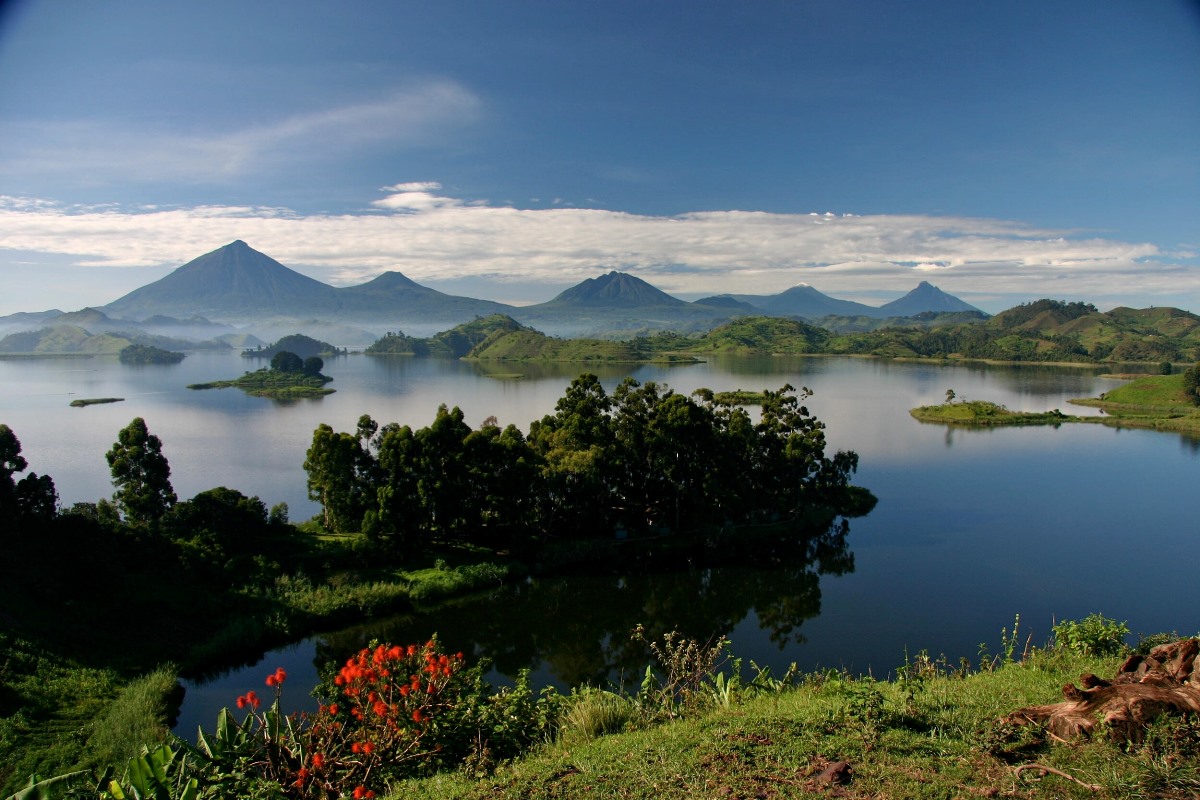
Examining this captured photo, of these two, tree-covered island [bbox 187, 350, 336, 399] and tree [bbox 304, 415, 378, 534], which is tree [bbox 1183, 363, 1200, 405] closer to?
tree [bbox 304, 415, 378, 534]

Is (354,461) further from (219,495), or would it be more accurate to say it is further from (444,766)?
(444,766)

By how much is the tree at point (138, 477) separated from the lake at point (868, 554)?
17.0ft

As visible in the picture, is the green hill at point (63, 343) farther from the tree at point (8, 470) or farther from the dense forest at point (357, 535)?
the dense forest at point (357, 535)

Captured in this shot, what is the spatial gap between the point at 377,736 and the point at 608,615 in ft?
34.8

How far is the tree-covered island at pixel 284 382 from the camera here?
64.9 metres

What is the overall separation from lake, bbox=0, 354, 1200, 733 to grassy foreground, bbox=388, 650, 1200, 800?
24.6ft

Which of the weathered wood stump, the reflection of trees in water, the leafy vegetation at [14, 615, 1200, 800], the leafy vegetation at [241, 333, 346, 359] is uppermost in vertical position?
the leafy vegetation at [241, 333, 346, 359]

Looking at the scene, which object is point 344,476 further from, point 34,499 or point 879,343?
point 879,343

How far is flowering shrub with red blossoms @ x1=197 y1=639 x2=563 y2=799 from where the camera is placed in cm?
502

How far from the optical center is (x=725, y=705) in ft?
22.0

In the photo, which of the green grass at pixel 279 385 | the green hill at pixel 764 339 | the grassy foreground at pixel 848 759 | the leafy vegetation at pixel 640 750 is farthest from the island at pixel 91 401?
the green hill at pixel 764 339

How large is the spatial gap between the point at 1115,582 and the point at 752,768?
18267 mm

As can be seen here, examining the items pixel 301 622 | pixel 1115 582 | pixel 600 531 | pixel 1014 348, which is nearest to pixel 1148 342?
pixel 1014 348

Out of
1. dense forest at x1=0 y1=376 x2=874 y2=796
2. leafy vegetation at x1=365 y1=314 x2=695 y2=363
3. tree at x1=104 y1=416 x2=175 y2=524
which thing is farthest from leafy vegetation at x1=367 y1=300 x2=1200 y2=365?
tree at x1=104 y1=416 x2=175 y2=524
